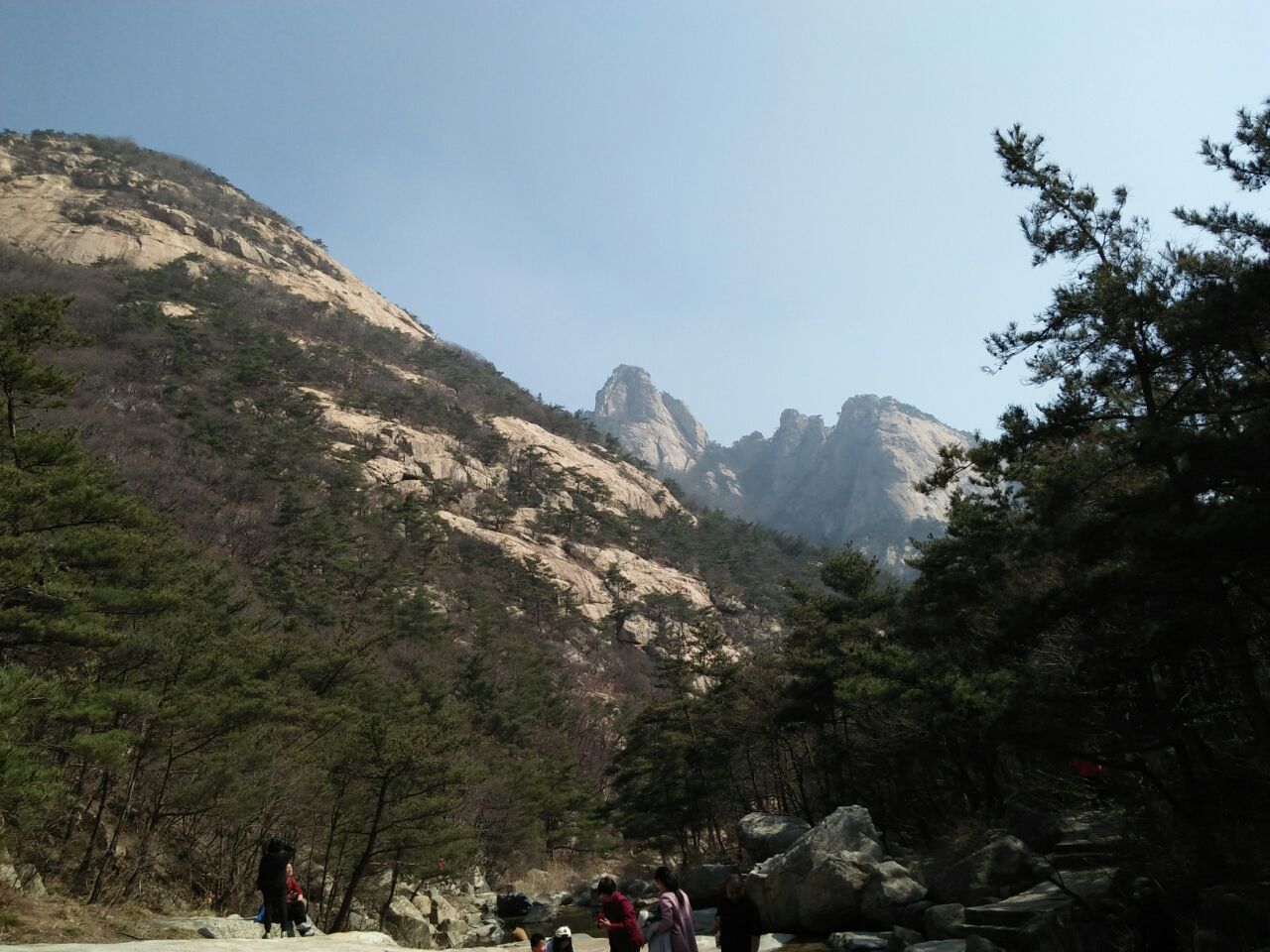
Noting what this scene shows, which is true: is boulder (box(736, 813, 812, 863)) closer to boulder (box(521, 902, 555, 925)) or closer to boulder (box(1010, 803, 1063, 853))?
boulder (box(1010, 803, 1063, 853))

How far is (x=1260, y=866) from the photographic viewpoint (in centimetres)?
870

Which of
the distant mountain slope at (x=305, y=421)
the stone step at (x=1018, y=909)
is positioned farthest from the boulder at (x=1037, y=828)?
the distant mountain slope at (x=305, y=421)

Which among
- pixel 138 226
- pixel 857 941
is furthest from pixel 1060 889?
pixel 138 226

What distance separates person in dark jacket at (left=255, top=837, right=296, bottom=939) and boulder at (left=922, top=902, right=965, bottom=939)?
9486 millimetres

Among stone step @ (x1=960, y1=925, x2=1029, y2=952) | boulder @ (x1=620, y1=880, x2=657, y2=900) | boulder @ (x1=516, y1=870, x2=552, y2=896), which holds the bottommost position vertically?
boulder @ (x1=516, y1=870, x2=552, y2=896)

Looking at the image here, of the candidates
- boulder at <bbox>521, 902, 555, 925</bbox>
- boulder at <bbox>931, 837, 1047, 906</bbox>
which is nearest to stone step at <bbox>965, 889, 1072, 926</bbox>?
boulder at <bbox>931, 837, 1047, 906</bbox>

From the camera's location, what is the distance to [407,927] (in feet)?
61.7

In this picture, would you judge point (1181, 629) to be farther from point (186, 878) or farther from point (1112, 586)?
point (186, 878)

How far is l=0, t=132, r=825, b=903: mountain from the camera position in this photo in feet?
43.1

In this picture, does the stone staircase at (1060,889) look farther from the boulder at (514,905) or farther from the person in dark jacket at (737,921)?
the boulder at (514,905)

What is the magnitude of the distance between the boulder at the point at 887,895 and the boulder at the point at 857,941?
1.66 feet

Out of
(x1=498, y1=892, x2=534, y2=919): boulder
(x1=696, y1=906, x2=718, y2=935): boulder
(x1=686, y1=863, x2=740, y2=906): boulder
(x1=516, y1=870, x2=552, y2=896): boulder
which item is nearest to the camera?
(x1=696, y1=906, x2=718, y2=935): boulder

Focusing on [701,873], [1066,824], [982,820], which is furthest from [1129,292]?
[701,873]

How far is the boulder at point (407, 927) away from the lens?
1859 centimetres
